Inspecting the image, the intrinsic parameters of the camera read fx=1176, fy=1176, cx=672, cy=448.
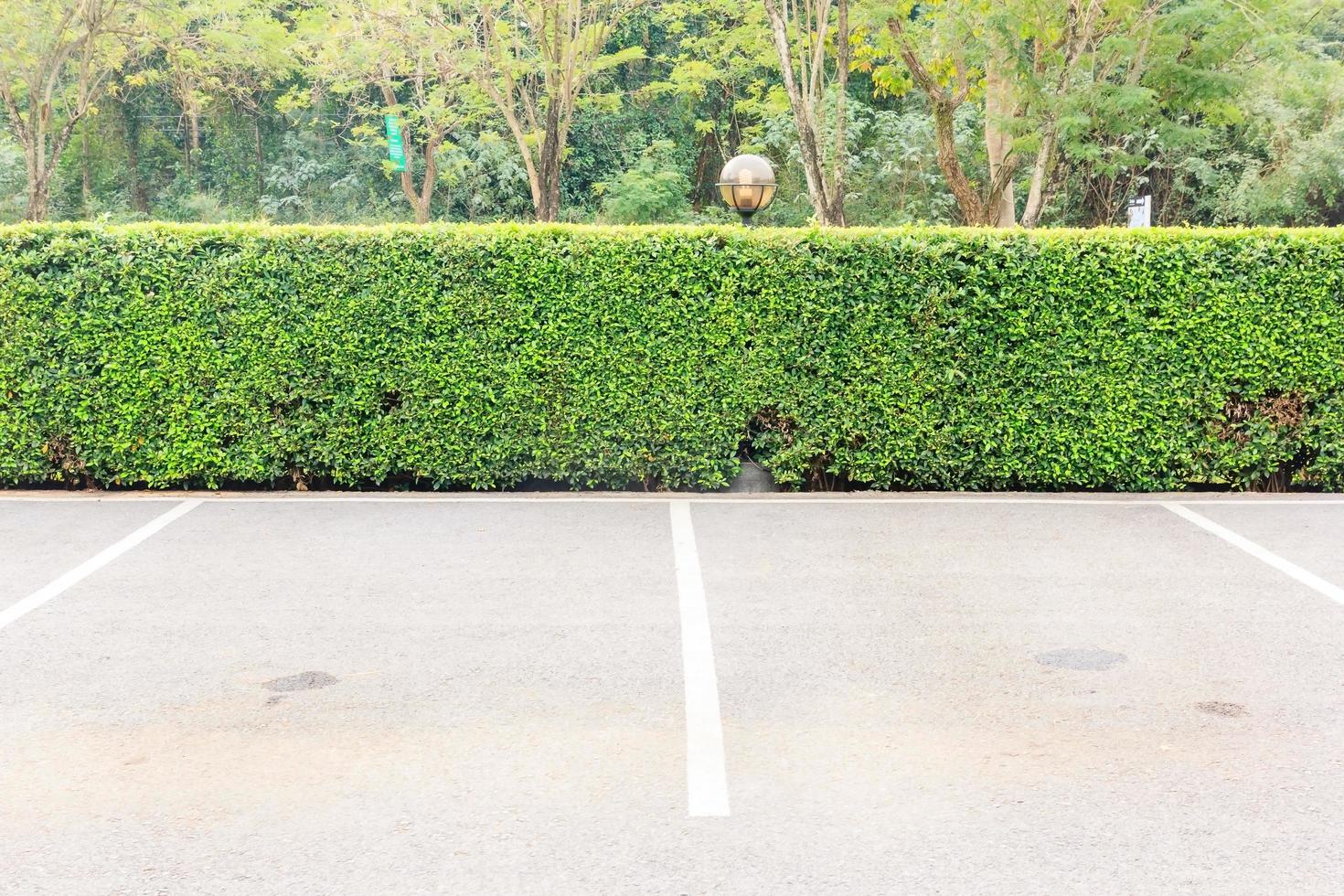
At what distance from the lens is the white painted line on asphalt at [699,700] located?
14.5 feet

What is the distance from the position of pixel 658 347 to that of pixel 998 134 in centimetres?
948

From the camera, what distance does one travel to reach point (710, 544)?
8.38m

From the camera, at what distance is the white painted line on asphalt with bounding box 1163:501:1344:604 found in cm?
718

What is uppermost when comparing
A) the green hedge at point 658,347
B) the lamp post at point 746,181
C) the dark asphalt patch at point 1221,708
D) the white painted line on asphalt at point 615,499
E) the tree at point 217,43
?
the tree at point 217,43

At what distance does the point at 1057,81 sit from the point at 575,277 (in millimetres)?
8428

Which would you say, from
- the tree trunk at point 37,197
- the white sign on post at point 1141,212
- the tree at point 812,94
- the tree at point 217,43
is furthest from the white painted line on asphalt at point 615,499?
the tree at point 217,43

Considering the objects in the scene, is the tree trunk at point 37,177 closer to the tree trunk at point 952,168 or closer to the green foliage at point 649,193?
the green foliage at point 649,193

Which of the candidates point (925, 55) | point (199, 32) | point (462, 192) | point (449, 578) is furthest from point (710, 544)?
point (462, 192)

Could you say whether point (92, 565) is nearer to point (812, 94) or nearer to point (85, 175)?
point (812, 94)

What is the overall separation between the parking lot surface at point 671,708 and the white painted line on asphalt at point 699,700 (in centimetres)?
2

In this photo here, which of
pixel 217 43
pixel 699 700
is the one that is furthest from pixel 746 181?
pixel 217 43

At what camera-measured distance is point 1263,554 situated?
8047 mm

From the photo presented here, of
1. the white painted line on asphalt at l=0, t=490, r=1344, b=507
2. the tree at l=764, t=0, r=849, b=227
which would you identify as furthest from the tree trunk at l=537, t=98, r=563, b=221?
the white painted line on asphalt at l=0, t=490, r=1344, b=507

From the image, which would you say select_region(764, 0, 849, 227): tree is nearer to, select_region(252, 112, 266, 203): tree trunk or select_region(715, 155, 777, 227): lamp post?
select_region(715, 155, 777, 227): lamp post
